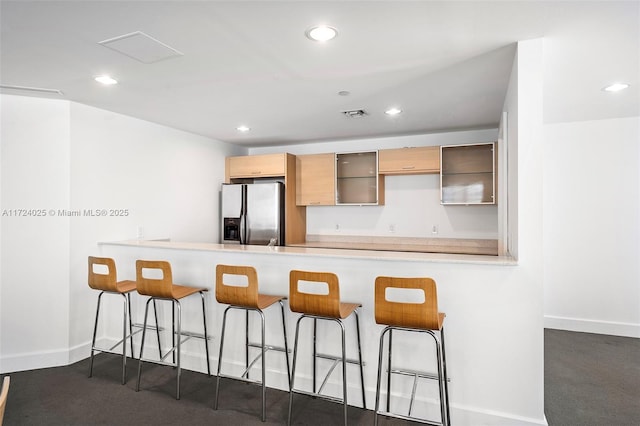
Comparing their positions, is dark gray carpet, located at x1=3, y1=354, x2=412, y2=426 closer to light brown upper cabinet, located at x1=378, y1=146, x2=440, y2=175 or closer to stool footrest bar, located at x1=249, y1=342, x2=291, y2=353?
stool footrest bar, located at x1=249, y1=342, x2=291, y2=353

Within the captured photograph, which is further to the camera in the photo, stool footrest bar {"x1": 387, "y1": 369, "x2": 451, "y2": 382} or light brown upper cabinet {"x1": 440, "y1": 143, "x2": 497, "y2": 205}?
light brown upper cabinet {"x1": 440, "y1": 143, "x2": 497, "y2": 205}

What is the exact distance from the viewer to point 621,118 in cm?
402

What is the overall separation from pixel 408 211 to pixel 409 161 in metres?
0.71

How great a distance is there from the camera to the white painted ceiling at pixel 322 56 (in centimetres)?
185

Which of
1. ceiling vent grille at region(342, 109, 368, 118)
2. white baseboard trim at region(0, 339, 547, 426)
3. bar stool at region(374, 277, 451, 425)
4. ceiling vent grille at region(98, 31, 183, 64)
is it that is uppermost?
ceiling vent grille at region(342, 109, 368, 118)

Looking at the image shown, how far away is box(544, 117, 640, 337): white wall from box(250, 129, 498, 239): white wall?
706 mm

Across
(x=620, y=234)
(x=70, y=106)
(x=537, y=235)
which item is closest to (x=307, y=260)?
(x=537, y=235)

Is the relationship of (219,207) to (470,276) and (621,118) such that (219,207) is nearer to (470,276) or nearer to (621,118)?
(470,276)

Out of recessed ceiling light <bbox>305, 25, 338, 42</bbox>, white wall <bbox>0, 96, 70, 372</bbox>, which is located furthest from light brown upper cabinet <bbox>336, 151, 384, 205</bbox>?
white wall <bbox>0, 96, 70, 372</bbox>

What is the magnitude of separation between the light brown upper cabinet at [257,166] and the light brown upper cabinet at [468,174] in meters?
2.12

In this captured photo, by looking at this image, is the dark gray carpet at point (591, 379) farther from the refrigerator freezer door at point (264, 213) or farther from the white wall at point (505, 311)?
the refrigerator freezer door at point (264, 213)

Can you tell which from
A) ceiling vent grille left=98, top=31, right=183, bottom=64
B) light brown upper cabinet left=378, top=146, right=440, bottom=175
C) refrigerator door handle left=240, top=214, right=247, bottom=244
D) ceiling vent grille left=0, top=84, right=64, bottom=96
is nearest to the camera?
ceiling vent grille left=98, top=31, right=183, bottom=64

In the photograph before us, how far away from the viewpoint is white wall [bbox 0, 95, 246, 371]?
10.5 feet

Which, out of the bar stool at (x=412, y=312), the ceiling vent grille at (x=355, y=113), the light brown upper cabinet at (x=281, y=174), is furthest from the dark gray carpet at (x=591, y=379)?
the light brown upper cabinet at (x=281, y=174)
